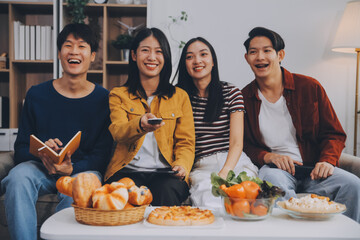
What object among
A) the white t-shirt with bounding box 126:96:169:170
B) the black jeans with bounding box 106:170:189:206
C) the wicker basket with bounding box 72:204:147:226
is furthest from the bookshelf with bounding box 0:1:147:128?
the wicker basket with bounding box 72:204:147:226

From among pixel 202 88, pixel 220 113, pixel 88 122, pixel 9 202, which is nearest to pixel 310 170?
pixel 220 113

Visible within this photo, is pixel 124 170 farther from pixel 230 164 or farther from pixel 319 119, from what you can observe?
pixel 319 119

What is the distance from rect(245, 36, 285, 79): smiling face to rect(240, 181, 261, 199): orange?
1081 mm

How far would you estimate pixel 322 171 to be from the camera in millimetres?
1925

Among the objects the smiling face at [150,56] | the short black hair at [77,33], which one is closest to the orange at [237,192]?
the smiling face at [150,56]

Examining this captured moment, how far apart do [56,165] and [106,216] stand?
0.69 meters

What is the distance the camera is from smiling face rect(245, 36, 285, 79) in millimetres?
2158

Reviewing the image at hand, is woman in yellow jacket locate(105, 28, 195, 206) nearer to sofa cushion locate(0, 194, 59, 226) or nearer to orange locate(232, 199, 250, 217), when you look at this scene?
sofa cushion locate(0, 194, 59, 226)

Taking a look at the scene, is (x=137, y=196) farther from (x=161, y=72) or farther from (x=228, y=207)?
(x=161, y=72)

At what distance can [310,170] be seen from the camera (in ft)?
6.60

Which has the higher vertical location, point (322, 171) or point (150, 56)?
point (150, 56)

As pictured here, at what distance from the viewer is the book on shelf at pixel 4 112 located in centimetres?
318

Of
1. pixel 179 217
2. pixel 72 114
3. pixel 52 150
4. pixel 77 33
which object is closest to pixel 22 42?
pixel 77 33

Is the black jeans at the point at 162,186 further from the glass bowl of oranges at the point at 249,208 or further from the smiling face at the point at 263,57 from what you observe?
the smiling face at the point at 263,57
